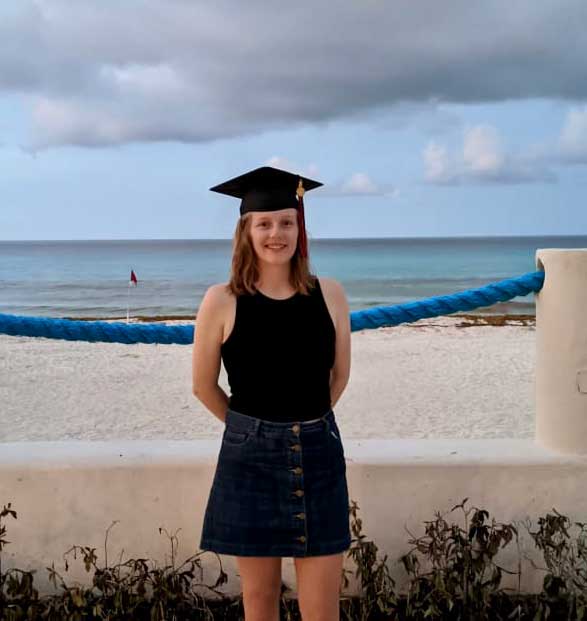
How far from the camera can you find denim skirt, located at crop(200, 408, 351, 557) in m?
2.11

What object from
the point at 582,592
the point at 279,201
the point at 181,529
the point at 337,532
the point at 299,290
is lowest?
the point at 582,592

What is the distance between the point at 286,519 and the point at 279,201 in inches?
36.7

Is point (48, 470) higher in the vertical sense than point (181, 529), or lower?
higher

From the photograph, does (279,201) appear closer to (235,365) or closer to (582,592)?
(235,365)

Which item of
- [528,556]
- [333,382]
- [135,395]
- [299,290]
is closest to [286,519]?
[333,382]

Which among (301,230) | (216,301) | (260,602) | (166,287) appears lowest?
(260,602)

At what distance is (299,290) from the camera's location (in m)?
2.21

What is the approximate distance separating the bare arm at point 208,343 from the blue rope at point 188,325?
0.44 metres

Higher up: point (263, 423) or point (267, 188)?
point (267, 188)

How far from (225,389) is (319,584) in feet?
28.1

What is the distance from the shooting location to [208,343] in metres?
2.19

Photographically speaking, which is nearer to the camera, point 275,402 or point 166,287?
point 275,402

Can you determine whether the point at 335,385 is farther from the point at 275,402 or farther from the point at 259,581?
the point at 259,581

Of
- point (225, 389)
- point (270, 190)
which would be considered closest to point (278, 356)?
point (270, 190)
